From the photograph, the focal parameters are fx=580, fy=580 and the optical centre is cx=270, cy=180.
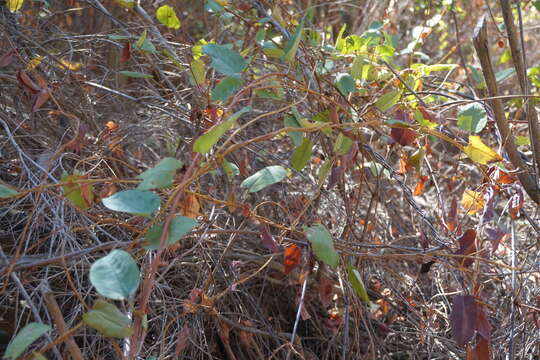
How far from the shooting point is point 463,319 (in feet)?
3.30

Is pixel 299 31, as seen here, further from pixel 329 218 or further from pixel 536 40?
pixel 536 40

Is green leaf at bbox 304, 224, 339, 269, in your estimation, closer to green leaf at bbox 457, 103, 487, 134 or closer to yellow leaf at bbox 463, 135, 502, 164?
yellow leaf at bbox 463, 135, 502, 164

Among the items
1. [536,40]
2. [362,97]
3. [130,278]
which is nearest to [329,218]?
[362,97]

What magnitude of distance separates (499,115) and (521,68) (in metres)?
0.12

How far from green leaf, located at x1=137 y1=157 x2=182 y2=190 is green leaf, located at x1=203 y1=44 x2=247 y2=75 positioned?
21cm

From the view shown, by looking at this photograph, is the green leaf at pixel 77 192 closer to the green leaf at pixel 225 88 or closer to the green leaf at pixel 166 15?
the green leaf at pixel 225 88

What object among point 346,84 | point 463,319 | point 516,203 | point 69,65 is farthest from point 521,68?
point 69,65

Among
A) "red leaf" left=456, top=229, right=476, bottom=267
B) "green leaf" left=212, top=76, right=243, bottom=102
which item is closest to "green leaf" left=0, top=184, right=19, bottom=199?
"green leaf" left=212, top=76, right=243, bottom=102

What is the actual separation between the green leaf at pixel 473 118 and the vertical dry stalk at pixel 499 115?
0.18ft

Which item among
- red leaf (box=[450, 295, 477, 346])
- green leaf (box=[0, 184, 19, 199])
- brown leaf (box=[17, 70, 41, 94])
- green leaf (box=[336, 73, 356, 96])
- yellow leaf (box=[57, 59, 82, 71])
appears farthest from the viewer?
yellow leaf (box=[57, 59, 82, 71])

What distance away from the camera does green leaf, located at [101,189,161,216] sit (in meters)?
0.75

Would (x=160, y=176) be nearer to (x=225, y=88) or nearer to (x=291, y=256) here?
(x=225, y=88)

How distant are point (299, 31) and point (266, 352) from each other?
88 cm

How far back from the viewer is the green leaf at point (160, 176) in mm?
772
